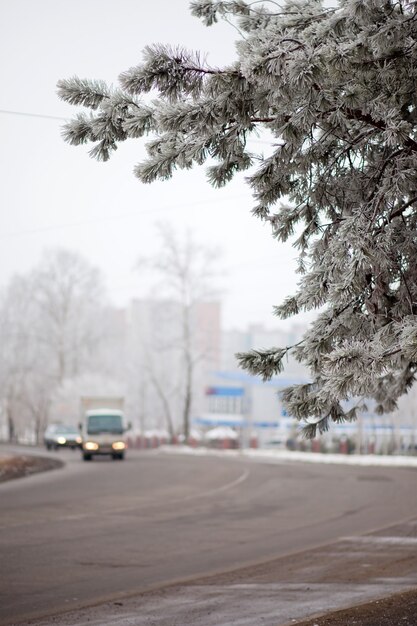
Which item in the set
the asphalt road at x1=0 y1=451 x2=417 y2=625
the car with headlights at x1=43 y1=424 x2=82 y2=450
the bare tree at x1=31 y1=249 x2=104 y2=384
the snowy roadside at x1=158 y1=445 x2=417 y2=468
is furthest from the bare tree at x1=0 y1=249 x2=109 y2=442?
the asphalt road at x1=0 y1=451 x2=417 y2=625

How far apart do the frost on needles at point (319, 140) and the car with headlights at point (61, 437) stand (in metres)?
51.1

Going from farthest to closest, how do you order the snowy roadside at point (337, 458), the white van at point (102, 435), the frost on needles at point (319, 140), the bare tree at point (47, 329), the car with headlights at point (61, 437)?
1. the bare tree at point (47, 329)
2. the car with headlights at point (61, 437)
3. the white van at point (102, 435)
4. the snowy roadside at point (337, 458)
5. the frost on needles at point (319, 140)

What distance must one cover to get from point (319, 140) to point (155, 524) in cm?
1017

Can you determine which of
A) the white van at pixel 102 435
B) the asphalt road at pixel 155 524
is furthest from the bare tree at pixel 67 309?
the asphalt road at pixel 155 524

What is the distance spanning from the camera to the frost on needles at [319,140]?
6.74 metres

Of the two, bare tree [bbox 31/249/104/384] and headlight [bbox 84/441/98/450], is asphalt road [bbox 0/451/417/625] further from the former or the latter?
bare tree [bbox 31/249/104/384]

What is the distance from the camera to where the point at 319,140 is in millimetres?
7691

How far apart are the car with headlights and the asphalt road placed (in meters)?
28.6

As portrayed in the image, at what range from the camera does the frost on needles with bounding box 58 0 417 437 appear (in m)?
6.74

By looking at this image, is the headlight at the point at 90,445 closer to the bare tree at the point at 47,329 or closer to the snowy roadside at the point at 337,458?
the snowy roadside at the point at 337,458

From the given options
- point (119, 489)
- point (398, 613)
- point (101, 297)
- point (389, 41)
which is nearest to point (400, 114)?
point (389, 41)

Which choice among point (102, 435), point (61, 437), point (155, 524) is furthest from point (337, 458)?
point (155, 524)

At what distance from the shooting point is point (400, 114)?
7277mm

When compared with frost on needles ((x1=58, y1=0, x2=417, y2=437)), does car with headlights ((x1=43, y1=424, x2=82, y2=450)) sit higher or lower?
lower
